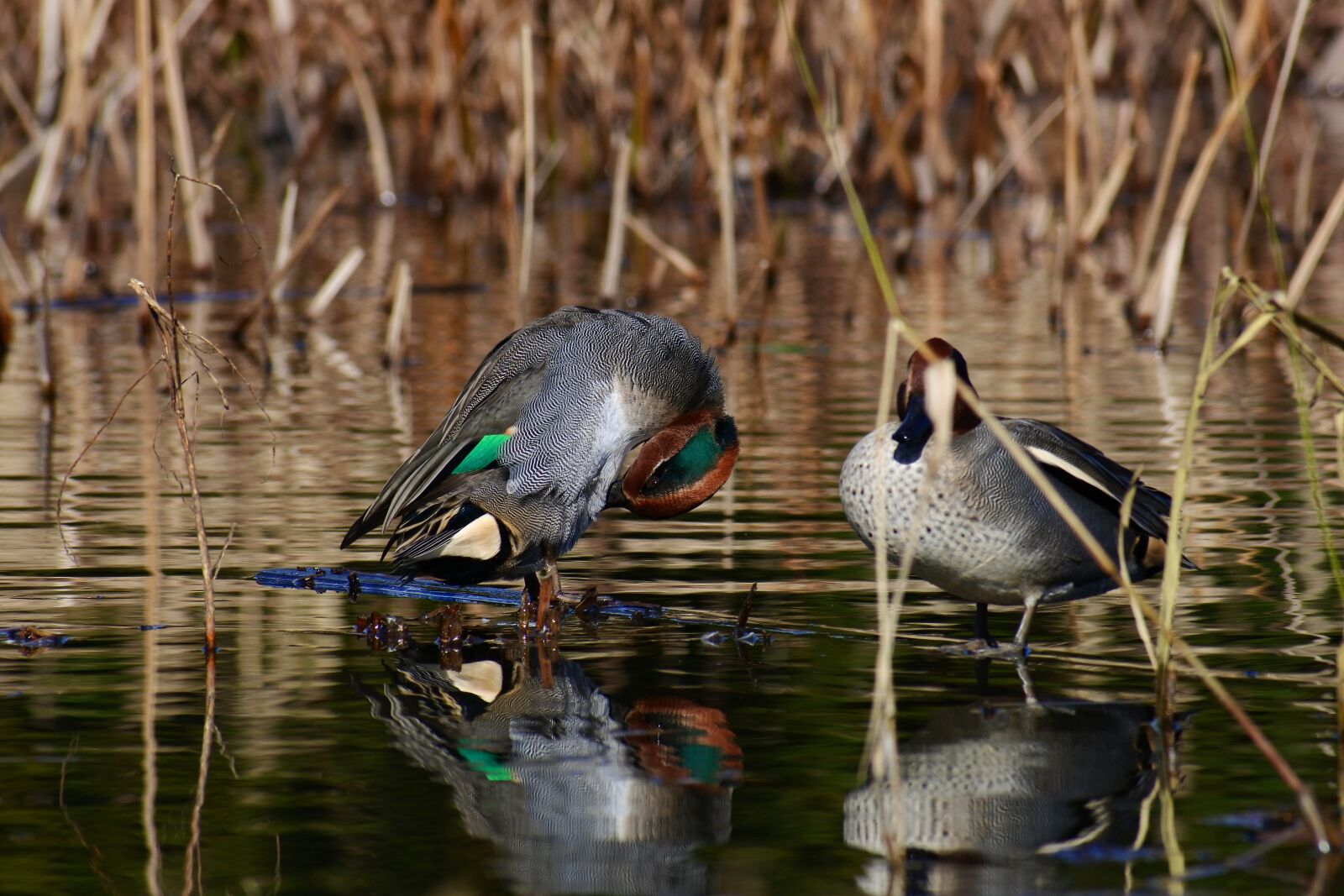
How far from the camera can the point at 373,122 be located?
47.3 ft

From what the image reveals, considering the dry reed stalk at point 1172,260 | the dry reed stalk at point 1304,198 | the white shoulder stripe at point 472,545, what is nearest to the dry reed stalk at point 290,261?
the dry reed stalk at point 1172,260

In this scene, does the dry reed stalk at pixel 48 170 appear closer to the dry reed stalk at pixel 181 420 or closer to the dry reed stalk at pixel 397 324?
the dry reed stalk at pixel 397 324

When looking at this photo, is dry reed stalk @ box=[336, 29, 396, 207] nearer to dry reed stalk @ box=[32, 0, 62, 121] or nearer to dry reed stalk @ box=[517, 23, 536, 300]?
dry reed stalk @ box=[32, 0, 62, 121]

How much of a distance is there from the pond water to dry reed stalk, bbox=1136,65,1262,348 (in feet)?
2.71

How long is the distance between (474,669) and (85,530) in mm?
1768

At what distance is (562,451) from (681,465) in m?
0.32

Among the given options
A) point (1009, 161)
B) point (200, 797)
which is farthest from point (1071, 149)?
point (200, 797)

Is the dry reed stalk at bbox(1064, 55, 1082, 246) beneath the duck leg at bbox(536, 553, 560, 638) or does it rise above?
above

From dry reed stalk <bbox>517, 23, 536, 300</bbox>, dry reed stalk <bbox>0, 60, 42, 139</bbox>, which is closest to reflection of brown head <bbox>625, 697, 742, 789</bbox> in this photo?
dry reed stalk <bbox>517, 23, 536, 300</bbox>

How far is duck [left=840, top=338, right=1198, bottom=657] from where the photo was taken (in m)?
4.73

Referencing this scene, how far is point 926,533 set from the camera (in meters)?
4.71

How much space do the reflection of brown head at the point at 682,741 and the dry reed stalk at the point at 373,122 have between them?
397 inches

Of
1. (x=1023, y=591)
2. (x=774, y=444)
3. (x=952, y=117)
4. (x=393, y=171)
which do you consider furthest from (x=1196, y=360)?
(x=952, y=117)

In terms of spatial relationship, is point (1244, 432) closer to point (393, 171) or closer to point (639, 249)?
point (639, 249)
